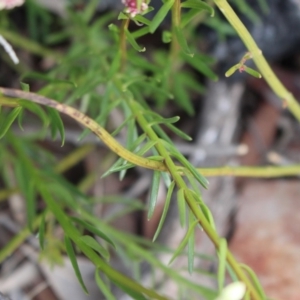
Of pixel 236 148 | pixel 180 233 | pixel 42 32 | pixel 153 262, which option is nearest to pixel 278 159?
pixel 236 148

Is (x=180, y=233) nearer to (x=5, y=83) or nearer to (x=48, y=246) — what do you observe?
(x=48, y=246)

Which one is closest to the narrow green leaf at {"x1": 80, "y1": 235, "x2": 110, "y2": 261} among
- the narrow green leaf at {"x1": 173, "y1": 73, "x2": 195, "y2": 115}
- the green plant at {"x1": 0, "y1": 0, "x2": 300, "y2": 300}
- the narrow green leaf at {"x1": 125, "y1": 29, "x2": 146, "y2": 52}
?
the green plant at {"x1": 0, "y1": 0, "x2": 300, "y2": 300}

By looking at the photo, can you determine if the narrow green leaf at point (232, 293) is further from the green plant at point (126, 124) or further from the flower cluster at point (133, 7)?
the flower cluster at point (133, 7)

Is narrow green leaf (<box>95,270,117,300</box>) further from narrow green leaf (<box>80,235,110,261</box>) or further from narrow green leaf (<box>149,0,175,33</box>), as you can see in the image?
narrow green leaf (<box>149,0,175,33</box>)

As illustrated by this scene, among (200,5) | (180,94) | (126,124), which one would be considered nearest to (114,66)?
(126,124)

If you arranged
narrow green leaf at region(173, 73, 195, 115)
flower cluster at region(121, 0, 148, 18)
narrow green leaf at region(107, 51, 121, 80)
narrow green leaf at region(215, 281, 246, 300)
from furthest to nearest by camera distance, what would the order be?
narrow green leaf at region(173, 73, 195, 115) → narrow green leaf at region(107, 51, 121, 80) → flower cluster at region(121, 0, 148, 18) → narrow green leaf at region(215, 281, 246, 300)

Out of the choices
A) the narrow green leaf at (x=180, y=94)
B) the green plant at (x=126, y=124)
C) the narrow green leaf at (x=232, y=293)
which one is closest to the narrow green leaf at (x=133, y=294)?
the green plant at (x=126, y=124)

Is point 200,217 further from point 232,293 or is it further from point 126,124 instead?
point 126,124

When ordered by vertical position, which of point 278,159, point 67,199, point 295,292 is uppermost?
point 67,199
